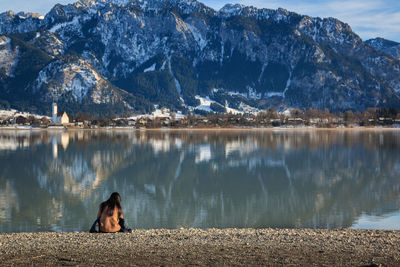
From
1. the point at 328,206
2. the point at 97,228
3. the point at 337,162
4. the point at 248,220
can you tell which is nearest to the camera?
the point at 97,228

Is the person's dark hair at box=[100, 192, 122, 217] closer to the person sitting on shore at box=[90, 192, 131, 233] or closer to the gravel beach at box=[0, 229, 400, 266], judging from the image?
the person sitting on shore at box=[90, 192, 131, 233]

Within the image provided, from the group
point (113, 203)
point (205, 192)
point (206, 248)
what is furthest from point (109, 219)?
point (205, 192)

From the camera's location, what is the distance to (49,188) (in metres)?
30.6

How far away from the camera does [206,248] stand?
13.3m

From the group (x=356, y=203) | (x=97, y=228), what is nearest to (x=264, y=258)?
(x=97, y=228)

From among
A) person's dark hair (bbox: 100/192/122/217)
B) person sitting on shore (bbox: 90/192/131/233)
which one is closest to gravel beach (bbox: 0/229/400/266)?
person sitting on shore (bbox: 90/192/131/233)

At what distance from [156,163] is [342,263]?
3796cm

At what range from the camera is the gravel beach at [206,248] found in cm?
1177

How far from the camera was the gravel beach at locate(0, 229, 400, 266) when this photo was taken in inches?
463

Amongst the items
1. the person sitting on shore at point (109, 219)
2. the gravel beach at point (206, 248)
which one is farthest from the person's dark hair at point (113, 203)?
the gravel beach at point (206, 248)

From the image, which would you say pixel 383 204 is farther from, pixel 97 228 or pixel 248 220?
pixel 97 228

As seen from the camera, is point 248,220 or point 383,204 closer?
point 248,220

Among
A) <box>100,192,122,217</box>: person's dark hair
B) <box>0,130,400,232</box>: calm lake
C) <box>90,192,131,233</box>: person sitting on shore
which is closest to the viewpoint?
<box>100,192,122,217</box>: person's dark hair

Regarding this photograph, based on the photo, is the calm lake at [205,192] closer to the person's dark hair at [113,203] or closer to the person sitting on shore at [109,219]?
the person sitting on shore at [109,219]
